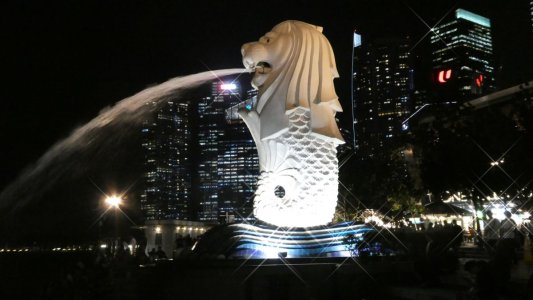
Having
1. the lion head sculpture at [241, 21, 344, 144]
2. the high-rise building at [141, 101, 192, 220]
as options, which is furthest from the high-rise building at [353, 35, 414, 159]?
the lion head sculpture at [241, 21, 344, 144]

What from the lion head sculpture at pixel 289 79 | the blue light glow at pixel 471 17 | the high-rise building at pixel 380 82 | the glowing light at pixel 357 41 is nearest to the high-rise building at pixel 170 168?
the high-rise building at pixel 380 82

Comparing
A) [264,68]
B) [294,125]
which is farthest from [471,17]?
Answer: [294,125]

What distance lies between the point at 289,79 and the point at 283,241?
523cm

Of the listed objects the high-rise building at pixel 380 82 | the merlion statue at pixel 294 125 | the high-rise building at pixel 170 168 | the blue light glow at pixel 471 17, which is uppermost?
the blue light glow at pixel 471 17

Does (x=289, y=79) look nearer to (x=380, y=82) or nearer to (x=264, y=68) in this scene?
(x=264, y=68)

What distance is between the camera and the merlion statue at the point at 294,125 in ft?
53.4

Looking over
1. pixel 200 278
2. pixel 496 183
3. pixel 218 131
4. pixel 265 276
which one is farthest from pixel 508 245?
pixel 218 131

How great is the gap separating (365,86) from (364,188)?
82447 millimetres

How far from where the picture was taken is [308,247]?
15406 mm

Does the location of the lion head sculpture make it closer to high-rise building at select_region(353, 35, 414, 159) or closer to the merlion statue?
the merlion statue

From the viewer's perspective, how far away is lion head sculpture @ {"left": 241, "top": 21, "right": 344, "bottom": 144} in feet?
55.0

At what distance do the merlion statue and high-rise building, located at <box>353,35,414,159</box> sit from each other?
3283 inches

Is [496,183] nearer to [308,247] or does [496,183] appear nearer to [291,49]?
[308,247]

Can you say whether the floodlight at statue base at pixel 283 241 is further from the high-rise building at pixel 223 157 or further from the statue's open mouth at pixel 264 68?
the high-rise building at pixel 223 157
